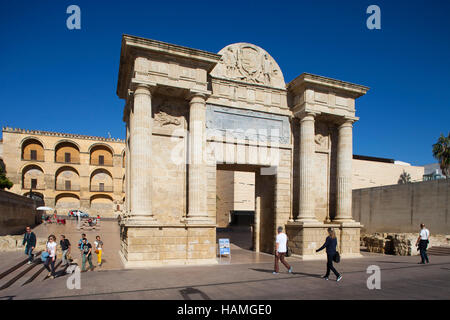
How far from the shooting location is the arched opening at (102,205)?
57.9 metres

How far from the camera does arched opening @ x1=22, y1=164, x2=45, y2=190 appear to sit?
53.7m

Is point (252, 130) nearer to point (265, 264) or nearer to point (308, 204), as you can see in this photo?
point (308, 204)

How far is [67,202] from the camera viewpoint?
56312 millimetres

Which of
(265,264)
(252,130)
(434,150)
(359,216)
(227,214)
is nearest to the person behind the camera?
(265,264)

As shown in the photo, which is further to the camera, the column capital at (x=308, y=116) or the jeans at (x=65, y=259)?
the column capital at (x=308, y=116)

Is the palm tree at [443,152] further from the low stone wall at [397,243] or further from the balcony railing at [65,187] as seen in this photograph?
the balcony railing at [65,187]

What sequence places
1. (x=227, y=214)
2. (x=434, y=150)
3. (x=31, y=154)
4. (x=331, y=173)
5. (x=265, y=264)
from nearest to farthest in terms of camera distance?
1. (x=265, y=264)
2. (x=331, y=173)
3. (x=434, y=150)
4. (x=227, y=214)
5. (x=31, y=154)

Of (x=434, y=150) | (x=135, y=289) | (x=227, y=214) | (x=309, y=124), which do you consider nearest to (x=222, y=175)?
(x=227, y=214)

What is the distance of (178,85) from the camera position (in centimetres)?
1362

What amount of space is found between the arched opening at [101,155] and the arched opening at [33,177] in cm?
873

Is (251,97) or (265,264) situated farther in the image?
(251,97)

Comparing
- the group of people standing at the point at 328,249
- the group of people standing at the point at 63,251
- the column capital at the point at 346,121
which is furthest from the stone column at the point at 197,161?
the column capital at the point at 346,121

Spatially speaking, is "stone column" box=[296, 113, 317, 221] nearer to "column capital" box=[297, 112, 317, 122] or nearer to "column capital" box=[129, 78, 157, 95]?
"column capital" box=[297, 112, 317, 122]
